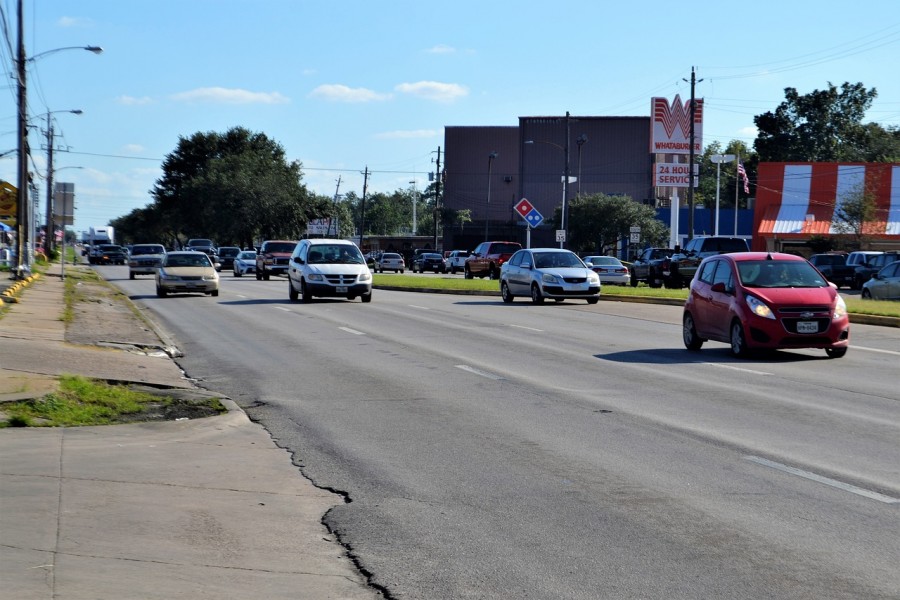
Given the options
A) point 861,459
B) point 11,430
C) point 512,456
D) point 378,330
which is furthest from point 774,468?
point 378,330

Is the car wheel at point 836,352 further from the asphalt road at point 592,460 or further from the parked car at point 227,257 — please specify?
the parked car at point 227,257

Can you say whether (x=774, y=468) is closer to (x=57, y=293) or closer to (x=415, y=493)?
(x=415, y=493)

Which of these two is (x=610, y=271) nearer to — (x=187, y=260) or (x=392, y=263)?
(x=187, y=260)

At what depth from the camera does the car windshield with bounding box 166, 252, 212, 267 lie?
39.0 metres

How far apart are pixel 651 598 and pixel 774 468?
3.55m

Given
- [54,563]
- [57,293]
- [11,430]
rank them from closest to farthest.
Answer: [54,563] → [11,430] → [57,293]

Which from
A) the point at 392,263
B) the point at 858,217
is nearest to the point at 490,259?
the point at 392,263

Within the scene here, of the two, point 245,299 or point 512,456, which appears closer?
point 512,456

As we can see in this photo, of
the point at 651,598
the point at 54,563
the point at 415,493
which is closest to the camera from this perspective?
the point at 651,598

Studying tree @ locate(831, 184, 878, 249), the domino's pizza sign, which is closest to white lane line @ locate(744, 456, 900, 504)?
the domino's pizza sign

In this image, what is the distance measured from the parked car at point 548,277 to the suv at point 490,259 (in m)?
21.2

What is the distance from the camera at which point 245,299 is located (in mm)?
36375

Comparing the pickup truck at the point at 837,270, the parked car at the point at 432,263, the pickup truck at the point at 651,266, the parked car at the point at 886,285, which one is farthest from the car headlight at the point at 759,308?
the parked car at the point at 432,263

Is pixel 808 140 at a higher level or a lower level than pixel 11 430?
higher
